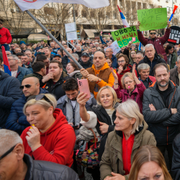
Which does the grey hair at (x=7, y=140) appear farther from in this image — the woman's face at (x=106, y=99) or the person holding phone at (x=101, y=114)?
the woman's face at (x=106, y=99)

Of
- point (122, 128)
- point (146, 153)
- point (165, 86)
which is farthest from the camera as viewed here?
point (165, 86)

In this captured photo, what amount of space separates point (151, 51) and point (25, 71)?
3369mm

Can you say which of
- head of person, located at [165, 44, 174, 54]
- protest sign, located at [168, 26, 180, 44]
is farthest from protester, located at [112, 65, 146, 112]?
head of person, located at [165, 44, 174, 54]

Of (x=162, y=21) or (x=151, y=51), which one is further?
(x=162, y=21)

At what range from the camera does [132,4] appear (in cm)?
4131

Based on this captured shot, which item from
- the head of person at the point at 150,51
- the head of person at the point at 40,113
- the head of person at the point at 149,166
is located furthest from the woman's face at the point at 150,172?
the head of person at the point at 150,51

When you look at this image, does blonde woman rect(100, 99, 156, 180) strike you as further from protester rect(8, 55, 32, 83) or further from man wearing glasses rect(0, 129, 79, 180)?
protester rect(8, 55, 32, 83)

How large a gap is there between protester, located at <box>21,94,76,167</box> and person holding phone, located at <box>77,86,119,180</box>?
1.11ft

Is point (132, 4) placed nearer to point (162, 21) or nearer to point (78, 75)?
point (162, 21)

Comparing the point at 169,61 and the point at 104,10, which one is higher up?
the point at 104,10

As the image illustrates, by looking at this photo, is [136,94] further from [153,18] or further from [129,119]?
[153,18]

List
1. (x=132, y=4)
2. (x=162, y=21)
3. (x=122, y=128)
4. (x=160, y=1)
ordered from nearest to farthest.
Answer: (x=122, y=128) → (x=162, y=21) → (x=132, y=4) → (x=160, y=1)

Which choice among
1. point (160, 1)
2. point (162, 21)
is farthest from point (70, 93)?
point (160, 1)

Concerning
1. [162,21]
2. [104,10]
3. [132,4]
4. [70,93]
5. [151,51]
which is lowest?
[70,93]
